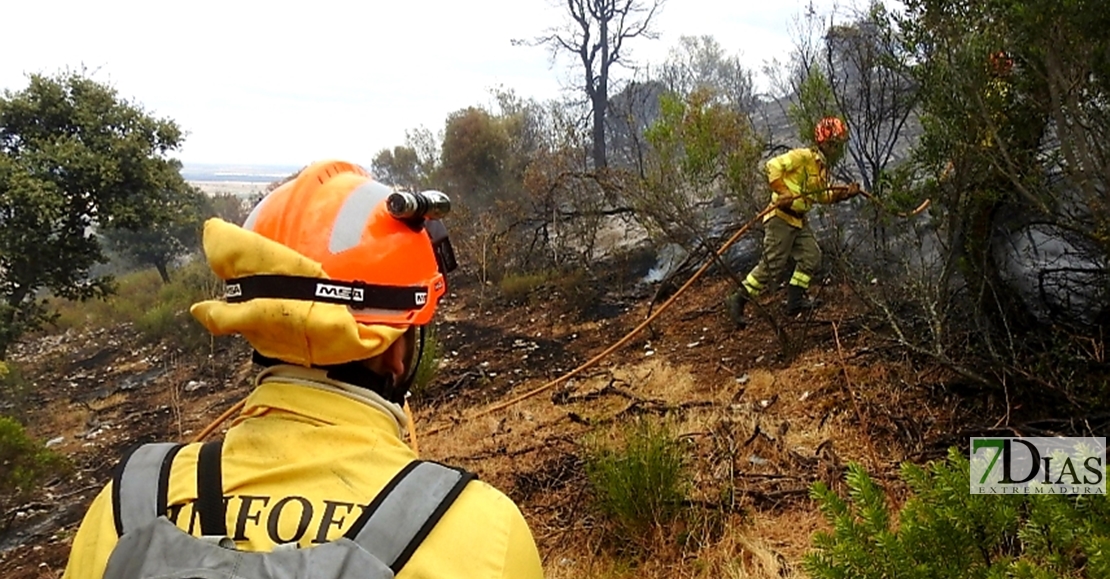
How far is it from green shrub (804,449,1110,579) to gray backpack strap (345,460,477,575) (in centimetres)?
72

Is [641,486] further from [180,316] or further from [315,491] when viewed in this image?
[180,316]

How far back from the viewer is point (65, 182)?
10656 mm

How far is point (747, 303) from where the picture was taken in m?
6.61

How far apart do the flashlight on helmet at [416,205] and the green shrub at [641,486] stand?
6.31 ft

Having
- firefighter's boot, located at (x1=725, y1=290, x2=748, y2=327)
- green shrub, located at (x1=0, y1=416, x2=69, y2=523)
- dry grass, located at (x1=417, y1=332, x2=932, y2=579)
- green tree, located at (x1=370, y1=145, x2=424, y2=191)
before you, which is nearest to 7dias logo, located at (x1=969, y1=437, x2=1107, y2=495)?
dry grass, located at (x1=417, y1=332, x2=932, y2=579)

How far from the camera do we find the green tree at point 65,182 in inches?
396

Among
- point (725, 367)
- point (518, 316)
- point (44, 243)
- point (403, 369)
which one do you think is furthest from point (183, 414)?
point (403, 369)

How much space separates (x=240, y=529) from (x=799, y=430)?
3518 mm

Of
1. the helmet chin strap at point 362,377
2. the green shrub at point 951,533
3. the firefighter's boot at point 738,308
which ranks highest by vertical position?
the helmet chin strap at point 362,377

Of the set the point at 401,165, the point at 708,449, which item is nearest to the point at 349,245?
the point at 708,449

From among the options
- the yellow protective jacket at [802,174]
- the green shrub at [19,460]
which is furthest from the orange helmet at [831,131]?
the green shrub at [19,460]

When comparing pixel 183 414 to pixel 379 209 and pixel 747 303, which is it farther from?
pixel 379 209

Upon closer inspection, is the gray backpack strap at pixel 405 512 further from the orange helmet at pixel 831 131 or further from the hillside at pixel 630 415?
the orange helmet at pixel 831 131

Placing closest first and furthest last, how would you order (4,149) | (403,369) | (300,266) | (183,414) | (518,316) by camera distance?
(300,266) → (403,369) → (183,414) → (518,316) → (4,149)
